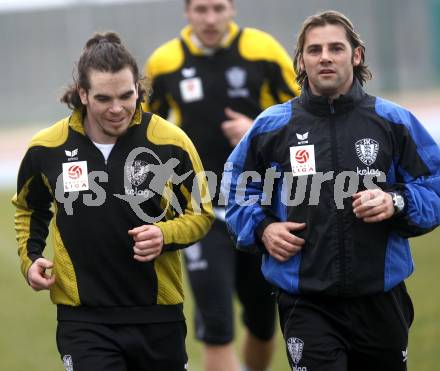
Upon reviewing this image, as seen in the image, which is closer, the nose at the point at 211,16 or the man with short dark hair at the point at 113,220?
the man with short dark hair at the point at 113,220

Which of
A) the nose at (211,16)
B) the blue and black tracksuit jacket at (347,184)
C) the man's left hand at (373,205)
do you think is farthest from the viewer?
the nose at (211,16)

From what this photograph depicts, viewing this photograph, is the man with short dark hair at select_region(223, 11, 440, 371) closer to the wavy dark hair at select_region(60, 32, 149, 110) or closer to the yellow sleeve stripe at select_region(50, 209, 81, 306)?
the wavy dark hair at select_region(60, 32, 149, 110)

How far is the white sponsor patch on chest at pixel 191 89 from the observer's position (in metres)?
6.65

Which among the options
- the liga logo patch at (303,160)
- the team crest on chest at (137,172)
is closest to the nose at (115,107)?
the team crest on chest at (137,172)

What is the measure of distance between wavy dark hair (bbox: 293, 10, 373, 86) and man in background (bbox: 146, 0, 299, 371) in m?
1.53

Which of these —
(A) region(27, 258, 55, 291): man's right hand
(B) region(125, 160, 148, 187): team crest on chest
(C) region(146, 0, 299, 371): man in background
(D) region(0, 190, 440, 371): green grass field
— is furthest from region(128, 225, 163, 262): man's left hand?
(D) region(0, 190, 440, 371): green grass field

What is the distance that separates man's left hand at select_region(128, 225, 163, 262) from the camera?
4.59m

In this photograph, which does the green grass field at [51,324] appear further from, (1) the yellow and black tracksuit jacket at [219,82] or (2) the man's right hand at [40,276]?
(2) the man's right hand at [40,276]

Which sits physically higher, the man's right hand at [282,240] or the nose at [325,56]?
the nose at [325,56]

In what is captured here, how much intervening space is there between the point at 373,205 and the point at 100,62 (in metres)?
1.36

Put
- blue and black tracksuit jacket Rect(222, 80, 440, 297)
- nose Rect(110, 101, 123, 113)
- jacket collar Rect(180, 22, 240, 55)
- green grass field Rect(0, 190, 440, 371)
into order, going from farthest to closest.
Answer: green grass field Rect(0, 190, 440, 371) → jacket collar Rect(180, 22, 240, 55) → nose Rect(110, 101, 123, 113) → blue and black tracksuit jacket Rect(222, 80, 440, 297)

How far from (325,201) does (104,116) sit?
3.43ft

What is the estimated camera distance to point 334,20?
4734 millimetres

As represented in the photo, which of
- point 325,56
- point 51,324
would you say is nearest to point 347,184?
point 325,56
